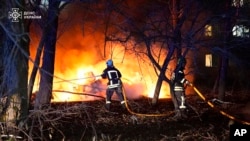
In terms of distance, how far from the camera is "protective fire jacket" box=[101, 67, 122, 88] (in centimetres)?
1255

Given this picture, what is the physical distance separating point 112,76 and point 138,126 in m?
3.03

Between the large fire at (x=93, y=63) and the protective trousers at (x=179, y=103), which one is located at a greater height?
the large fire at (x=93, y=63)

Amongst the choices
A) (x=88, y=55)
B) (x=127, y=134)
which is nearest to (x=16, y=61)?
(x=127, y=134)

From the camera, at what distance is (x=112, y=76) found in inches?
496

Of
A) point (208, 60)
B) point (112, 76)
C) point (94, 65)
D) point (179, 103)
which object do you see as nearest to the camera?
point (179, 103)

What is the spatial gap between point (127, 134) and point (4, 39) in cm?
345

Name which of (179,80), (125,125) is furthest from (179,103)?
(125,125)

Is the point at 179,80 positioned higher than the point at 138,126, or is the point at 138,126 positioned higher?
the point at 179,80

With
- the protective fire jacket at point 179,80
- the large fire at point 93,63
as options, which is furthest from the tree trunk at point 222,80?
the protective fire jacket at point 179,80

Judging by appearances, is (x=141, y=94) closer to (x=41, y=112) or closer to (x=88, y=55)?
(x=88, y=55)

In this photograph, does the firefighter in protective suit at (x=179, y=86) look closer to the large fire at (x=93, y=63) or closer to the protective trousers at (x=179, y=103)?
the protective trousers at (x=179, y=103)

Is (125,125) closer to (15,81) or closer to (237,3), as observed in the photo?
(15,81)

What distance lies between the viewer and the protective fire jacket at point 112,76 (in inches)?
494

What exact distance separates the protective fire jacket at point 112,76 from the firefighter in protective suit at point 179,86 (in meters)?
1.97
